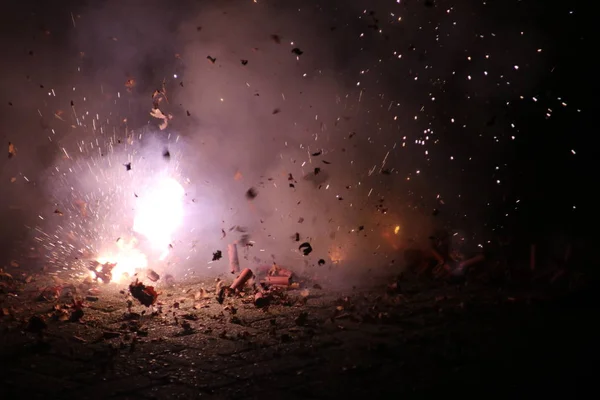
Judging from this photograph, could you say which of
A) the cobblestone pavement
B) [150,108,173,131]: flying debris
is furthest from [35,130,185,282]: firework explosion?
the cobblestone pavement

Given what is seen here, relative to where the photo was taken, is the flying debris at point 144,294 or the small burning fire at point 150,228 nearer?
the flying debris at point 144,294

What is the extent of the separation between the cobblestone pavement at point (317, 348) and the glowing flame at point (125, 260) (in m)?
1.55

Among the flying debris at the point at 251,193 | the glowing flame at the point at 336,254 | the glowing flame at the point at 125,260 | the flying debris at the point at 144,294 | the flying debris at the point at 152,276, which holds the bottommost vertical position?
the flying debris at the point at 144,294

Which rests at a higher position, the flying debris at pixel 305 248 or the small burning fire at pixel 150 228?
the small burning fire at pixel 150 228

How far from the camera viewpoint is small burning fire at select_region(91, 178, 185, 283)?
20.6 ft

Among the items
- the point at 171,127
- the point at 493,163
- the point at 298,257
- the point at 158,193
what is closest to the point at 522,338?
the point at 298,257

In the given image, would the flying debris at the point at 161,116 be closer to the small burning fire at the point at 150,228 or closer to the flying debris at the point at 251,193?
the small burning fire at the point at 150,228

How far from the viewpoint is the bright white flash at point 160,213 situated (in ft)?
23.7

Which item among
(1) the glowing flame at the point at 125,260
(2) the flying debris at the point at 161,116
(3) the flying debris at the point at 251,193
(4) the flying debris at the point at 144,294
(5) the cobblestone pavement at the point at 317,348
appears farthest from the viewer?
(2) the flying debris at the point at 161,116

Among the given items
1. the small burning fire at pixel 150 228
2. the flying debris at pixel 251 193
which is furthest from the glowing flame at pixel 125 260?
the flying debris at pixel 251 193

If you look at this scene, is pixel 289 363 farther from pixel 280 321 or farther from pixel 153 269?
pixel 153 269

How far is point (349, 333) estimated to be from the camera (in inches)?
141

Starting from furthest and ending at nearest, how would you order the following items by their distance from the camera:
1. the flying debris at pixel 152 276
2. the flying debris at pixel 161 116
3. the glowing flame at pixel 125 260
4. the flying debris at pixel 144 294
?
the flying debris at pixel 161 116 < the glowing flame at pixel 125 260 < the flying debris at pixel 152 276 < the flying debris at pixel 144 294

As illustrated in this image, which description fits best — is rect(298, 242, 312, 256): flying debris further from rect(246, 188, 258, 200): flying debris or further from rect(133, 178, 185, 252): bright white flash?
rect(133, 178, 185, 252): bright white flash
